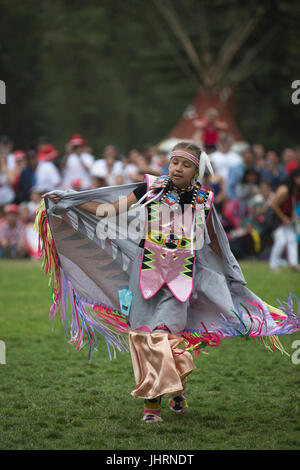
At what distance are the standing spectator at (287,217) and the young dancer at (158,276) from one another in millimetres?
6919

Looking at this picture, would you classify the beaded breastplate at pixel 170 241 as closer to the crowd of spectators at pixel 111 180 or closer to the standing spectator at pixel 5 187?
the crowd of spectators at pixel 111 180

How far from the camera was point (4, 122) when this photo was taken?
32.3 m

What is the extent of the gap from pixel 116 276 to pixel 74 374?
3.47 ft

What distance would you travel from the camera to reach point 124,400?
545cm

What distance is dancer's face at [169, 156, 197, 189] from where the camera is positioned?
203 inches

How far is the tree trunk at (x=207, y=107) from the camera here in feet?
87.0

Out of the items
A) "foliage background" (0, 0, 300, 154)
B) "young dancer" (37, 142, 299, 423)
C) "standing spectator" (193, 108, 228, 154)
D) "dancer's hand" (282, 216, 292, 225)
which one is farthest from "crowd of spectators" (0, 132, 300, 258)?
"foliage background" (0, 0, 300, 154)

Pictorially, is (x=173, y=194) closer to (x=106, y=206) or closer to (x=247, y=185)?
(x=106, y=206)

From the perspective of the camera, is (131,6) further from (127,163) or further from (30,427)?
(30,427)

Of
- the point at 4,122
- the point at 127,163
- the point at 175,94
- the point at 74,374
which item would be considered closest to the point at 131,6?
the point at 175,94

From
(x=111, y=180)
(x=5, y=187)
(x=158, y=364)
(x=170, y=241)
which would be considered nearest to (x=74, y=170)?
(x=111, y=180)

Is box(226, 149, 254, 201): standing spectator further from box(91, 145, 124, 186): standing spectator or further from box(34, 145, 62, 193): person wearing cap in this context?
box(34, 145, 62, 193): person wearing cap

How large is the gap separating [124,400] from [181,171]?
1696 mm

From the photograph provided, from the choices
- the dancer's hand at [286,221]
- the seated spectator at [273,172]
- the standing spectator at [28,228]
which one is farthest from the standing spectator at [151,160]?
the dancer's hand at [286,221]
